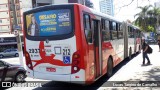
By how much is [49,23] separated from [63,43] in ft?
3.02

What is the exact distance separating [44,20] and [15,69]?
335 cm

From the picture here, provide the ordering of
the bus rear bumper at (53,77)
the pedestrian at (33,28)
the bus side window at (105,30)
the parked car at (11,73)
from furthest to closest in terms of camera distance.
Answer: the bus side window at (105,30) → the parked car at (11,73) → the pedestrian at (33,28) → the bus rear bumper at (53,77)

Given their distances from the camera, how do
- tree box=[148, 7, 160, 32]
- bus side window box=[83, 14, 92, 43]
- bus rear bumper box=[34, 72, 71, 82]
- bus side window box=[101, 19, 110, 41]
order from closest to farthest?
bus rear bumper box=[34, 72, 71, 82]
bus side window box=[83, 14, 92, 43]
bus side window box=[101, 19, 110, 41]
tree box=[148, 7, 160, 32]

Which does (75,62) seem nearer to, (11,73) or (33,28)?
(33,28)

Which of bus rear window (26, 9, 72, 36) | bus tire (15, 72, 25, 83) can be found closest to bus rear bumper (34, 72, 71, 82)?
bus rear window (26, 9, 72, 36)

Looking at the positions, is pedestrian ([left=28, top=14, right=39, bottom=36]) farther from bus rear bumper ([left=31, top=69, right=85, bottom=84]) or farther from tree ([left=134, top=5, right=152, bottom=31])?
tree ([left=134, top=5, right=152, bottom=31])

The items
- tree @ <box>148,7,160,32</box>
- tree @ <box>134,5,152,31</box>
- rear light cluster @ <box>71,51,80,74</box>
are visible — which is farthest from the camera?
tree @ <box>134,5,152,31</box>

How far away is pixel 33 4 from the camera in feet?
213

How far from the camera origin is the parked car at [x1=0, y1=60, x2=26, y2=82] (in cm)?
966

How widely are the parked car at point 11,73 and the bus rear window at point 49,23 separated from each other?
219 centimetres

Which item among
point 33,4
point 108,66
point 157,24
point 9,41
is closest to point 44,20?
point 108,66

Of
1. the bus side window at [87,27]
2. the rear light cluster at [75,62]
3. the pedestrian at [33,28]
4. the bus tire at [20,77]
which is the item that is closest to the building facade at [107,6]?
the bus side window at [87,27]

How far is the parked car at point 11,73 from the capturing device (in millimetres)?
9656

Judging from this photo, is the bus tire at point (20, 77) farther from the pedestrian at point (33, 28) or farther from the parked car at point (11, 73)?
the pedestrian at point (33, 28)
